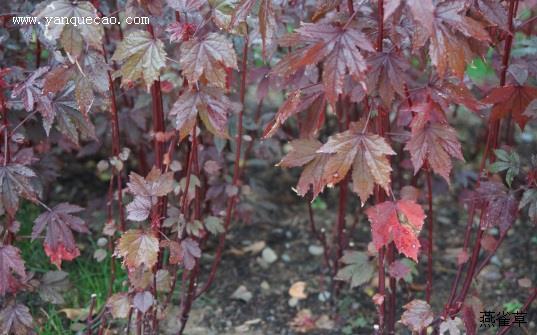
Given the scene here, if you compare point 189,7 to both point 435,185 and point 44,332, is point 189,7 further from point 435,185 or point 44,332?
point 435,185

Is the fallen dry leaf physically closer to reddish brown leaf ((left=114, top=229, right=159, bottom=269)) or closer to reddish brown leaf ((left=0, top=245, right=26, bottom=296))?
reddish brown leaf ((left=114, top=229, right=159, bottom=269))

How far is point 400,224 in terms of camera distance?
2.01 metres

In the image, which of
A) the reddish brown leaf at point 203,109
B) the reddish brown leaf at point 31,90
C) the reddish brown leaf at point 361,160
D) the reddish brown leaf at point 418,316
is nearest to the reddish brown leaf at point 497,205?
the reddish brown leaf at point 418,316

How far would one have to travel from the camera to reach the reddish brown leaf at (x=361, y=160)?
184 cm

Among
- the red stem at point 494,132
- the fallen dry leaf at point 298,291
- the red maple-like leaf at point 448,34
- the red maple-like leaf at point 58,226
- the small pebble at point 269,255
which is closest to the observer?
the red maple-like leaf at point 448,34

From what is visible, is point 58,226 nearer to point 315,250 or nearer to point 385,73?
point 385,73

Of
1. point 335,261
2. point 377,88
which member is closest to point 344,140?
point 377,88

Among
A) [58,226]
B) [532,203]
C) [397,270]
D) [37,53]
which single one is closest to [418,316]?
[397,270]

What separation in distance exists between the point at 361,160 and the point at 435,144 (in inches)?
9.1

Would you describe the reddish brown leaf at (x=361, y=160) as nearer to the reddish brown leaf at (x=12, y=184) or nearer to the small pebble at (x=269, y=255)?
the reddish brown leaf at (x=12, y=184)

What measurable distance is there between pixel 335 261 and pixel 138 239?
110 centimetres

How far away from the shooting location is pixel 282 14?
267cm

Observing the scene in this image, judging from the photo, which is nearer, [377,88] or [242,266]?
[377,88]

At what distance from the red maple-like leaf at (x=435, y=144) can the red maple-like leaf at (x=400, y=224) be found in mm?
149
